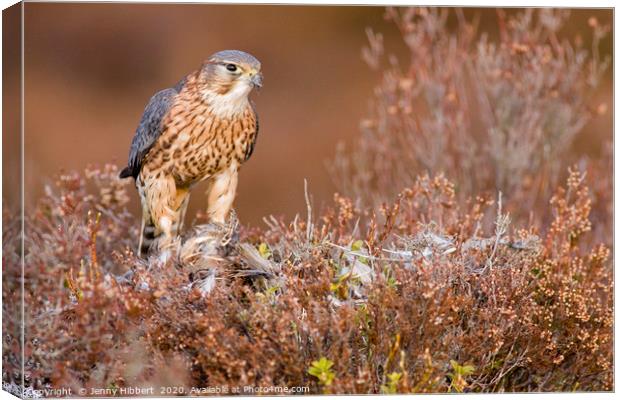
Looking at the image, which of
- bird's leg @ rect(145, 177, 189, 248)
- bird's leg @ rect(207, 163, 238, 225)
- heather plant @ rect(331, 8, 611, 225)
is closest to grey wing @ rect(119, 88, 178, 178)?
bird's leg @ rect(145, 177, 189, 248)

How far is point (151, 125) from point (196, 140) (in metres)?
0.25

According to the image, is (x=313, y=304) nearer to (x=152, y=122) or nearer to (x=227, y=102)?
(x=227, y=102)

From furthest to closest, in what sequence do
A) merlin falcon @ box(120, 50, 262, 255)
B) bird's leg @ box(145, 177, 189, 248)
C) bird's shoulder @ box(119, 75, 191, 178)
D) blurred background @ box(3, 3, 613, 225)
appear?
blurred background @ box(3, 3, 613, 225) → bird's leg @ box(145, 177, 189, 248) → bird's shoulder @ box(119, 75, 191, 178) → merlin falcon @ box(120, 50, 262, 255)

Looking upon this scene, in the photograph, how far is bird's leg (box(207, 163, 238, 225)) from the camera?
6.32 meters

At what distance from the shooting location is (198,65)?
773cm

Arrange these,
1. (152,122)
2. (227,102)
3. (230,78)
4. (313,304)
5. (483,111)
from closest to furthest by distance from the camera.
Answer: (313,304)
(230,78)
(227,102)
(152,122)
(483,111)

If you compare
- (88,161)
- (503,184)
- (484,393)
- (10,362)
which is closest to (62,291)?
(10,362)

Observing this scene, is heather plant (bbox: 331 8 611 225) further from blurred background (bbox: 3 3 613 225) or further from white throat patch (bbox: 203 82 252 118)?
white throat patch (bbox: 203 82 252 118)

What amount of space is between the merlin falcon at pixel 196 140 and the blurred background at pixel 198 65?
1.71ft

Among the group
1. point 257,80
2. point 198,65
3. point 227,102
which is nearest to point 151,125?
point 227,102

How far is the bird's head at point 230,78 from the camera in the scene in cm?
589

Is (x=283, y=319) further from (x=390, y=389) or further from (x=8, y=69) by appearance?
(x=8, y=69)

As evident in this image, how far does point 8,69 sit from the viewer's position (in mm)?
5832

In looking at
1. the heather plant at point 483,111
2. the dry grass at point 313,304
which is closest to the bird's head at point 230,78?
the dry grass at point 313,304
